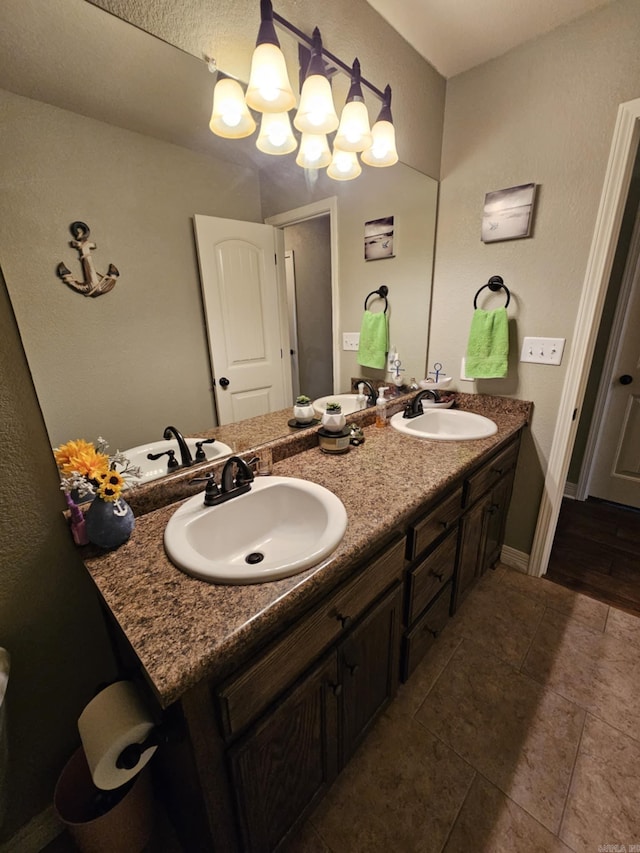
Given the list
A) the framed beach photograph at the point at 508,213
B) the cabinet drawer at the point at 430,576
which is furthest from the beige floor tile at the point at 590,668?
the framed beach photograph at the point at 508,213

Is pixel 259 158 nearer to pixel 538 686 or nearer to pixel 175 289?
pixel 175 289

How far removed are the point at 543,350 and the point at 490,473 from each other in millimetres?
655

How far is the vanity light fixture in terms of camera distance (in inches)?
36.4

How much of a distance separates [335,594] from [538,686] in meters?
1.15

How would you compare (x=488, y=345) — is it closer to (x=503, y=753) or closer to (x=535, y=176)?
(x=535, y=176)

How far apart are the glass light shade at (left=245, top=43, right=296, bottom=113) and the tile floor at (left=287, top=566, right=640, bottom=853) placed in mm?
2024

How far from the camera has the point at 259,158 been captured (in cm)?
111

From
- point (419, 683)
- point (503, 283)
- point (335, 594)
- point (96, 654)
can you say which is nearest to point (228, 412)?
point (335, 594)

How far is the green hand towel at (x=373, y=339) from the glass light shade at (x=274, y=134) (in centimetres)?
77

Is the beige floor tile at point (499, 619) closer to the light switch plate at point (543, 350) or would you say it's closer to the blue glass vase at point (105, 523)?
the light switch plate at point (543, 350)

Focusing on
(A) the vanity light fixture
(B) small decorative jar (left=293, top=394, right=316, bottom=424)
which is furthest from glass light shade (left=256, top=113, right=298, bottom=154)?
(B) small decorative jar (left=293, top=394, right=316, bottom=424)

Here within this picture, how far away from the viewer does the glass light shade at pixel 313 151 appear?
3.97 ft

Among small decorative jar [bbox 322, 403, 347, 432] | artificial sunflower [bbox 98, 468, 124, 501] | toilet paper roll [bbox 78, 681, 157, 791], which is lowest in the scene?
toilet paper roll [bbox 78, 681, 157, 791]

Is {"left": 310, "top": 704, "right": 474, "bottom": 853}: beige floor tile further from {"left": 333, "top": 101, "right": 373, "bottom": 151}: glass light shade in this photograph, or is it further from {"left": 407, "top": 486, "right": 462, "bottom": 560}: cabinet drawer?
{"left": 333, "top": 101, "right": 373, "bottom": 151}: glass light shade
